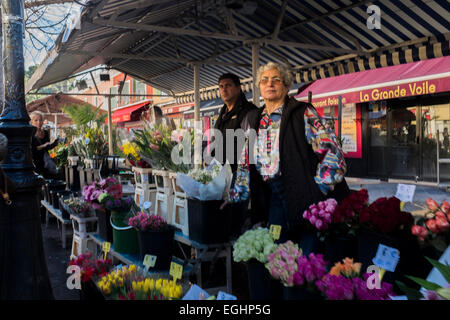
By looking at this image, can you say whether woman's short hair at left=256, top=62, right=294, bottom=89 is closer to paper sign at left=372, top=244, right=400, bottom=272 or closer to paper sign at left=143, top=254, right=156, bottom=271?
paper sign at left=372, top=244, right=400, bottom=272

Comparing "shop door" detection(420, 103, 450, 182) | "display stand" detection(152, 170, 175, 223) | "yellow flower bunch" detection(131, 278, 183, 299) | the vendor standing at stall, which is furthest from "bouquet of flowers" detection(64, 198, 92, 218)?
"shop door" detection(420, 103, 450, 182)

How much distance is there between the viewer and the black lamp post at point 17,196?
8.37 ft

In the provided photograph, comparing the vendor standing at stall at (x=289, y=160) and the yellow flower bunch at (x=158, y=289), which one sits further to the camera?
the vendor standing at stall at (x=289, y=160)

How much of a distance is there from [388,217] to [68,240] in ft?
15.8

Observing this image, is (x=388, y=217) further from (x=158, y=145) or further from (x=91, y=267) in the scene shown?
(x=158, y=145)

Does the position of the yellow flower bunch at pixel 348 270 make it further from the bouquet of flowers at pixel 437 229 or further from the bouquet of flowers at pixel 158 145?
the bouquet of flowers at pixel 158 145

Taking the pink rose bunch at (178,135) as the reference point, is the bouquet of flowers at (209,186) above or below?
below

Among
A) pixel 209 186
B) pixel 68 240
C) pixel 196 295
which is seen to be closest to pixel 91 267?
pixel 209 186

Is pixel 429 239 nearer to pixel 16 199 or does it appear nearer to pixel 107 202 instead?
pixel 16 199

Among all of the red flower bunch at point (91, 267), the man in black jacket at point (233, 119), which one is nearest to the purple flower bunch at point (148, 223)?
the red flower bunch at point (91, 267)

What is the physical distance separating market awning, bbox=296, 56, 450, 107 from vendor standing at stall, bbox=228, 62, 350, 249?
4822 millimetres

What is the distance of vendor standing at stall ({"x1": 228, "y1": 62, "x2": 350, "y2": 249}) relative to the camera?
2.25 m

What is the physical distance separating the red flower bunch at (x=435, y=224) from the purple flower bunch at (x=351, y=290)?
28 cm

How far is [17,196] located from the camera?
8.44ft
